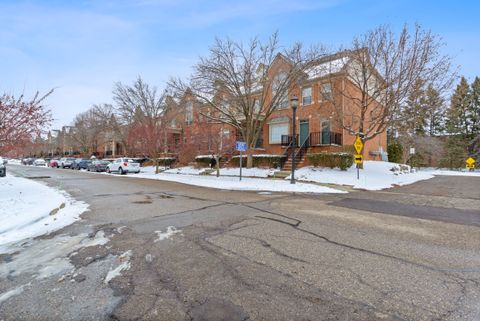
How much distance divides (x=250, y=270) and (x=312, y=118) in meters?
20.7

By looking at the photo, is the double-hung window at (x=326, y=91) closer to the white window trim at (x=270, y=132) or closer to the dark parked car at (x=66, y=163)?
the white window trim at (x=270, y=132)

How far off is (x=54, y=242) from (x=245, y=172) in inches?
634

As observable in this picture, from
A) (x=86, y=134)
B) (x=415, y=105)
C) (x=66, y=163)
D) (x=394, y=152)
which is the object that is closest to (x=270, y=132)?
(x=415, y=105)

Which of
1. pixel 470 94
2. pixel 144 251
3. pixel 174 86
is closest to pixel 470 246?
pixel 144 251

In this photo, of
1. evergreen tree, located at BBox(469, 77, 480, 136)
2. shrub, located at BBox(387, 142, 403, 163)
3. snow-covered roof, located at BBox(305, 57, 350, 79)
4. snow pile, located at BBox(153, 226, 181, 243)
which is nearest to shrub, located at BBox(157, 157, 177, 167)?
snow-covered roof, located at BBox(305, 57, 350, 79)

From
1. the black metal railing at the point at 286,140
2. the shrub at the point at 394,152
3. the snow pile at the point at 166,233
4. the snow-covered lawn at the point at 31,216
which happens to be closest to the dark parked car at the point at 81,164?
the black metal railing at the point at 286,140

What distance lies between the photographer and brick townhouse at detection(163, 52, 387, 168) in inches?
708

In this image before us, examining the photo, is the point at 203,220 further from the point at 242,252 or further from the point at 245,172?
the point at 245,172

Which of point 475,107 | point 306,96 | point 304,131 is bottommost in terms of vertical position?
point 304,131

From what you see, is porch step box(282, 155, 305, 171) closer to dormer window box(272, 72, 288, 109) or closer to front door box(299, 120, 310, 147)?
front door box(299, 120, 310, 147)

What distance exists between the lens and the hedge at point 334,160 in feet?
57.9

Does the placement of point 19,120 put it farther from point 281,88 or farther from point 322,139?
point 322,139

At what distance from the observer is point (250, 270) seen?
345 centimetres

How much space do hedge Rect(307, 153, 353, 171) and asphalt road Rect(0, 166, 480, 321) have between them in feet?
37.8
